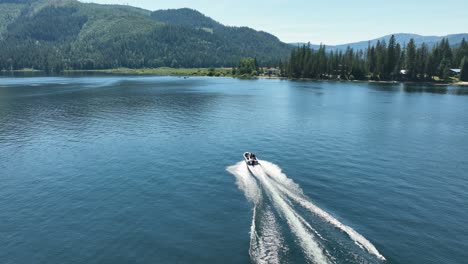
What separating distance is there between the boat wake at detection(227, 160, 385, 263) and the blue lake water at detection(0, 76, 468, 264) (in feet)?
0.64

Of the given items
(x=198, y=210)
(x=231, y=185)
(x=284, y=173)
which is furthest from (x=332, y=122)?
(x=198, y=210)

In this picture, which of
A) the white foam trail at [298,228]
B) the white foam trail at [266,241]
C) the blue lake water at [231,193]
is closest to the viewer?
the white foam trail at [298,228]

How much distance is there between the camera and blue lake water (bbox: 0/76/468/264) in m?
39.6

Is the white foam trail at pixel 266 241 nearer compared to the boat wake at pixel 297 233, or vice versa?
the boat wake at pixel 297 233

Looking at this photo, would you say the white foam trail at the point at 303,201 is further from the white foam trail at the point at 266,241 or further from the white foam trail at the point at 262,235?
the white foam trail at the point at 266,241

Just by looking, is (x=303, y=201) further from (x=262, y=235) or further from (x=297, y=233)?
(x=262, y=235)

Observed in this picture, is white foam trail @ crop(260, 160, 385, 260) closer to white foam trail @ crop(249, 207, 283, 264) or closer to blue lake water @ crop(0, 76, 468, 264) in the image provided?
blue lake water @ crop(0, 76, 468, 264)

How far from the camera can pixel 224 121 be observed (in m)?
123

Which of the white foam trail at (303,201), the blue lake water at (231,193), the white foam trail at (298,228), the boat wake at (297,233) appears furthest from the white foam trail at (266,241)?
the white foam trail at (303,201)

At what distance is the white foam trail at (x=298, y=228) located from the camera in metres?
37.0

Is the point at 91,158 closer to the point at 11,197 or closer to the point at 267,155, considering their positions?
the point at 11,197

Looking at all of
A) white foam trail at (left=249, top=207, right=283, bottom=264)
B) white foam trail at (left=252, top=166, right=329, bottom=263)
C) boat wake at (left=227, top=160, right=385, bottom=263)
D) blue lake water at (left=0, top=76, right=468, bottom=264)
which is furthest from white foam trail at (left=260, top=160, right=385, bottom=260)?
white foam trail at (left=249, top=207, right=283, bottom=264)

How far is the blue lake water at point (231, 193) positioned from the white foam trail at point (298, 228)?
0.18 m

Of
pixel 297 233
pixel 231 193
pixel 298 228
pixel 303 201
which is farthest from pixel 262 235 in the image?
pixel 231 193
